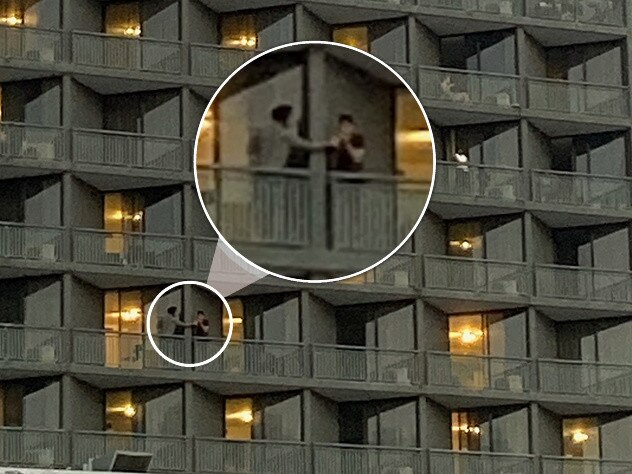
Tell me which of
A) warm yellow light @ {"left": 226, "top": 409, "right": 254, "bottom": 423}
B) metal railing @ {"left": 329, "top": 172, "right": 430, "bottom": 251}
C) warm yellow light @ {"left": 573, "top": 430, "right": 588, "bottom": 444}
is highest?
warm yellow light @ {"left": 226, "top": 409, "right": 254, "bottom": 423}

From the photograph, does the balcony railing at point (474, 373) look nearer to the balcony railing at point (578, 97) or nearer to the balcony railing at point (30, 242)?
the balcony railing at point (578, 97)

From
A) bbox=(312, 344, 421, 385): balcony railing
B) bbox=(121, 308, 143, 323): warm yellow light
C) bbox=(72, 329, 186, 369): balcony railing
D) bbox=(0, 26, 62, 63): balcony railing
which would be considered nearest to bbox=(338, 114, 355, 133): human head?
bbox=(72, 329, 186, 369): balcony railing

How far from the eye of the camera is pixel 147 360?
54.5 meters

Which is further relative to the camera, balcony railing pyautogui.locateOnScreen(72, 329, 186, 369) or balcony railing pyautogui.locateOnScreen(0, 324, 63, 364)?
balcony railing pyautogui.locateOnScreen(72, 329, 186, 369)

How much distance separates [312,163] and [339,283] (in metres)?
49.0

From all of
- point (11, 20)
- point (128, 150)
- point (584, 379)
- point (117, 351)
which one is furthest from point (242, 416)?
point (11, 20)

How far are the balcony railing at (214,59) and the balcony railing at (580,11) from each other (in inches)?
349

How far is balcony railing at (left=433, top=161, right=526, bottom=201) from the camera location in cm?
5772

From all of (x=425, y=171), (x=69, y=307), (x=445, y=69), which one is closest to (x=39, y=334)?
(x=69, y=307)

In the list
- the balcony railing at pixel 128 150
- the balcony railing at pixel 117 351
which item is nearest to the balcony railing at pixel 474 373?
the balcony railing at pixel 117 351

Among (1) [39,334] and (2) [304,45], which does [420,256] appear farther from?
(2) [304,45]

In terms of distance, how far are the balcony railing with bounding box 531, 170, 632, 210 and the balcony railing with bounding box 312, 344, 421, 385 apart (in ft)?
20.3

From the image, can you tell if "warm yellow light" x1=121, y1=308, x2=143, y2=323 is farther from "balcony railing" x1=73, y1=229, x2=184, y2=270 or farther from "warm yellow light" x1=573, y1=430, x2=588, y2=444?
"warm yellow light" x1=573, y1=430, x2=588, y2=444

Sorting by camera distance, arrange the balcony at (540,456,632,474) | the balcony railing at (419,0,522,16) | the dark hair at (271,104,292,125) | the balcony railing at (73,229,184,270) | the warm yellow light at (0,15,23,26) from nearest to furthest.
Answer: the dark hair at (271,104,292,125) → the balcony railing at (73,229,184,270) → the warm yellow light at (0,15,23,26) → the balcony at (540,456,632,474) → the balcony railing at (419,0,522,16)
